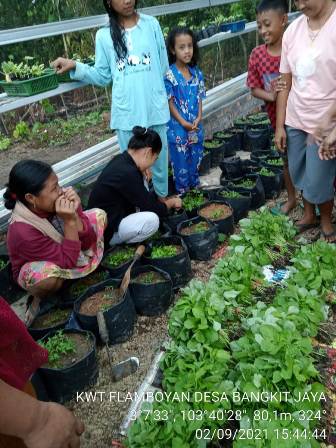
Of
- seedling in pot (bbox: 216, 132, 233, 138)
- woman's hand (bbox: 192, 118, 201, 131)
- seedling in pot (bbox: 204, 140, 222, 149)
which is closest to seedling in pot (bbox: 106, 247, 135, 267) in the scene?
woman's hand (bbox: 192, 118, 201, 131)

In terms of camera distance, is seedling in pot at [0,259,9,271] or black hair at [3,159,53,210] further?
seedling in pot at [0,259,9,271]

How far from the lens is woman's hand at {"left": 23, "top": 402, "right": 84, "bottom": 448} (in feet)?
3.05

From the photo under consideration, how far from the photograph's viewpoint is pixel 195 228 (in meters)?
3.42

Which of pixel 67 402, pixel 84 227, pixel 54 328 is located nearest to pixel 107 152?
pixel 84 227

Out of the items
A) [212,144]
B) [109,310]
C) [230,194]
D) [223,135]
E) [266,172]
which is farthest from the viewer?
[223,135]

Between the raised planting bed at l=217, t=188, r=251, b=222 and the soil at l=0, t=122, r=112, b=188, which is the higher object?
the soil at l=0, t=122, r=112, b=188

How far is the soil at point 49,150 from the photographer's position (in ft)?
13.0

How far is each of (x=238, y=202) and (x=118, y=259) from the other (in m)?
1.31

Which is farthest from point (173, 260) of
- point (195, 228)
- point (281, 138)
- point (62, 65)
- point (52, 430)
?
point (52, 430)

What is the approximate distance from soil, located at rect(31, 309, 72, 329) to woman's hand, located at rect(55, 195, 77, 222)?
2.14 feet

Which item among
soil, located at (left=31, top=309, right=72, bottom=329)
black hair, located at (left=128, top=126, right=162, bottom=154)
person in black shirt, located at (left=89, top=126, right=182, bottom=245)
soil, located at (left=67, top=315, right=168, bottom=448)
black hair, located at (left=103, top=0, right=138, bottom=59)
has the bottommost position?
soil, located at (left=67, top=315, right=168, bottom=448)

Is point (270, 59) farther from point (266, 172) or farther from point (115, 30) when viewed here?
point (115, 30)

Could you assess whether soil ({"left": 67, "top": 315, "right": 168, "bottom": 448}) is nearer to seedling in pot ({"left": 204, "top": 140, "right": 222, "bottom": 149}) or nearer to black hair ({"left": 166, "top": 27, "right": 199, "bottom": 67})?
black hair ({"left": 166, "top": 27, "right": 199, "bottom": 67})

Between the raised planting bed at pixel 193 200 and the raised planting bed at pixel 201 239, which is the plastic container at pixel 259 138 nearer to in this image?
the raised planting bed at pixel 193 200
